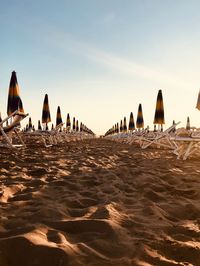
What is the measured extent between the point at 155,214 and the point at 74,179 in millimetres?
1603

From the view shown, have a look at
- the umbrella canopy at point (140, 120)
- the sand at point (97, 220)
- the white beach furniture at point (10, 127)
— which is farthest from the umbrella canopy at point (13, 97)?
the umbrella canopy at point (140, 120)

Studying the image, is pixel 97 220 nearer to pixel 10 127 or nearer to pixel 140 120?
pixel 10 127

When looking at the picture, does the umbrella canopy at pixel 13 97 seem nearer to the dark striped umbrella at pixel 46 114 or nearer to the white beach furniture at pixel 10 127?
the white beach furniture at pixel 10 127

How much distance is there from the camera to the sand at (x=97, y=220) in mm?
1696

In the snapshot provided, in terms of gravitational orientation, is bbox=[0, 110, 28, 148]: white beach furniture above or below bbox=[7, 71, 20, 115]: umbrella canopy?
below

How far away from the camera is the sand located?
170cm

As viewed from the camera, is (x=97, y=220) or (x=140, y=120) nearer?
(x=97, y=220)

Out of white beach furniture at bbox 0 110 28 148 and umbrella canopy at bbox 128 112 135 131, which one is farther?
umbrella canopy at bbox 128 112 135 131

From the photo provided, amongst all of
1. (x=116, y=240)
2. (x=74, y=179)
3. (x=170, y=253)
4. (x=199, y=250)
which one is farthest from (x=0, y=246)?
(x=74, y=179)

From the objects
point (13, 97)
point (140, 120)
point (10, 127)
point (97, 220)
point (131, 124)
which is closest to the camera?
point (97, 220)

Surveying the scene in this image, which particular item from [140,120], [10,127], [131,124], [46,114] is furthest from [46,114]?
[131,124]

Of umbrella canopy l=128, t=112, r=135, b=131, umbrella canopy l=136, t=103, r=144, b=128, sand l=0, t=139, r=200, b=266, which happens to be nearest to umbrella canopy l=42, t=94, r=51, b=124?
umbrella canopy l=136, t=103, r=144, b=128

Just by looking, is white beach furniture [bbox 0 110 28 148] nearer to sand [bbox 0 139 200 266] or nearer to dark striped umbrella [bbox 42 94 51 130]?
sand [bbox 0 139 200 266]

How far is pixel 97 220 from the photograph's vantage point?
226cm
